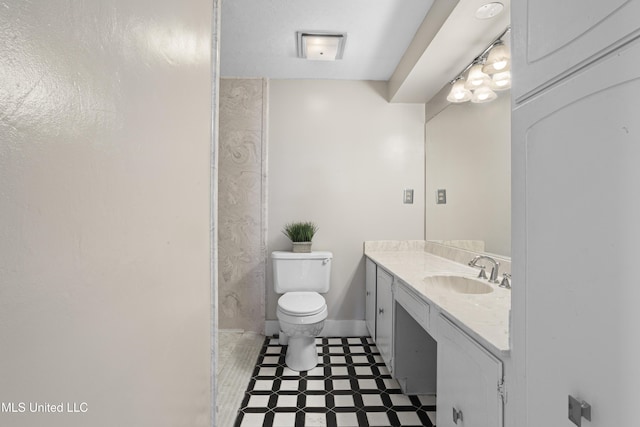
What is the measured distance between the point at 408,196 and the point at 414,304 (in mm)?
1425

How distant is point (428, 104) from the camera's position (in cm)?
274

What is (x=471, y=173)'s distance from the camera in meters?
2.07

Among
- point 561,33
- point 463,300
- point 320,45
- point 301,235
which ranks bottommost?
point 463,300

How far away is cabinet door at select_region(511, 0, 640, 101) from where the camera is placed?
1.67ft

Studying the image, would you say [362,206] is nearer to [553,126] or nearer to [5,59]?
[553,126]

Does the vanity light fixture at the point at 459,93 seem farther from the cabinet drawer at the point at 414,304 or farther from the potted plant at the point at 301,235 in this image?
the potted plant at the point at 301,235

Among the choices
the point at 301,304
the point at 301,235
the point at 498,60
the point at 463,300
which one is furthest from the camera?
the point at 301,235

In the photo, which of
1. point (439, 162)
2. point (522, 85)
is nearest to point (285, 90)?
point (439, 162)

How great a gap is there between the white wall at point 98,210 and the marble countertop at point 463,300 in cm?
88

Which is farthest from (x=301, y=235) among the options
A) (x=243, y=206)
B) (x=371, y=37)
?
(x=371, y=37)

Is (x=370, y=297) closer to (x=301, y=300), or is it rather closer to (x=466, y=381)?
(x=301, y=300)

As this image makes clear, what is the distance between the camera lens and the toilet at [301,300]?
6.82ft

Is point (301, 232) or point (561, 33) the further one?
point (301, 232)

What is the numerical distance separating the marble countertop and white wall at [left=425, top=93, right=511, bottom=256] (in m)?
0.27
